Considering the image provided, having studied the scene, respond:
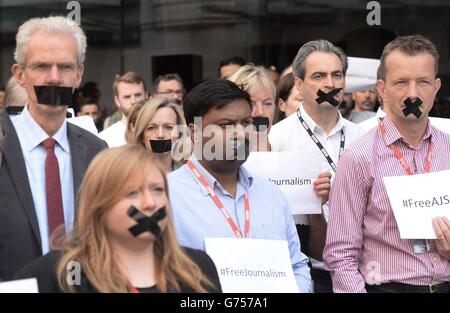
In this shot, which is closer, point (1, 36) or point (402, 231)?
point (402, 231)

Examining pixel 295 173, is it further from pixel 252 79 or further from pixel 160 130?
pixel 160 130

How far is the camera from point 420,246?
4164mm

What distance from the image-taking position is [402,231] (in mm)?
4078

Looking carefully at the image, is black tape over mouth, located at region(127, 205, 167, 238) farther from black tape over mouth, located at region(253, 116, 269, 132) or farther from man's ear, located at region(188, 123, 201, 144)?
black tape over mouth, located at region(253, 116, 269, 132)

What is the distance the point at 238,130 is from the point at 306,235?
1098 mm

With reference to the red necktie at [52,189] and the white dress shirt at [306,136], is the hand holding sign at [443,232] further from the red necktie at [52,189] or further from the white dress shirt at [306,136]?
the red necktie at [52,189]

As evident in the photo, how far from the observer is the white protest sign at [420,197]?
411 centimetres

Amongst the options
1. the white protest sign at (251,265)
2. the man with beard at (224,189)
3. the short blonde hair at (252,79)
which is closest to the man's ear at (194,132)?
the man with beard at (224,189)


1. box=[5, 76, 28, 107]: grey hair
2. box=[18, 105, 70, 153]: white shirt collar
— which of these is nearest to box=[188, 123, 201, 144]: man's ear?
box=[18, 105, 70, 153]: white shirt collar

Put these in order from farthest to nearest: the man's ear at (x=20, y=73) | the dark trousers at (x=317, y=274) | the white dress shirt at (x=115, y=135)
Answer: the white dress shirt at (x=115, y=135) < the dark trousers at (x=317, y=274) < the man's ear at (x=20, y=73)

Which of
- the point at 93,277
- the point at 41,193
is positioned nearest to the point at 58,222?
the point at 41,193

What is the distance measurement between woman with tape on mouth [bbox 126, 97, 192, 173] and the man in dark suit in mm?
1672
